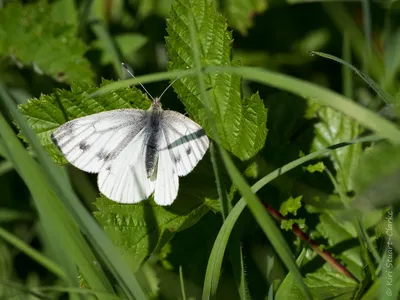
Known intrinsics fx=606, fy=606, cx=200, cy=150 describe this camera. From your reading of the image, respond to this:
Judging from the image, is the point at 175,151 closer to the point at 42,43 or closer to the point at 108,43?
the point at 108,43

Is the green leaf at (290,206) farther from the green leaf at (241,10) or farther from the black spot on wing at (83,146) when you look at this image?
the green leaf at (241,10)

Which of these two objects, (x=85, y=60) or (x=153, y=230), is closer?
(x=153, y=230)

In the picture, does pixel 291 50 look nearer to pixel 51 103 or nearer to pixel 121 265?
pixel 51 103

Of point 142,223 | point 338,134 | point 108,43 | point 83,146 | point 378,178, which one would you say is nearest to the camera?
point 378,178

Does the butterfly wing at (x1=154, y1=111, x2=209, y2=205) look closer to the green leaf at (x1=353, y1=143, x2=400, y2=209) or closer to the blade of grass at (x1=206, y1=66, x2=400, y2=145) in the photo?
the blade of grass at (x1=206, y1=66, x2=400, y2=145)

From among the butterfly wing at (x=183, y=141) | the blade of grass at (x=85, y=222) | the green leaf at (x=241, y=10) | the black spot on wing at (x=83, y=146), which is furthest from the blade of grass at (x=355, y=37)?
the blade of grass at (x=85, y=222)

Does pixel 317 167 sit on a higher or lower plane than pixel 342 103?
lower

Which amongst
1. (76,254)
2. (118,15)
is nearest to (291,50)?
(118,15)

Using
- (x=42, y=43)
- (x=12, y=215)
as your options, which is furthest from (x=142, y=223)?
(x=42, y=43)
